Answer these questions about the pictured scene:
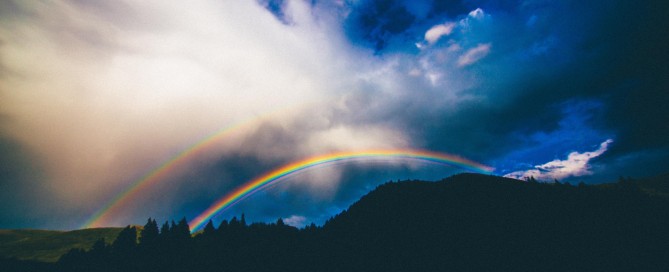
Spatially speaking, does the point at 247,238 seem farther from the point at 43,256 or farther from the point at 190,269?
the point at 43,256

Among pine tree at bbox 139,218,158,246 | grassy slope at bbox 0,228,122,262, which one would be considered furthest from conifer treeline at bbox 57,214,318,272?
grassy slope at bbox 0,228,122,262

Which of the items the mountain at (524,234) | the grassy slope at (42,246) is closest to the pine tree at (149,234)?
the grassy slope at (42,246)

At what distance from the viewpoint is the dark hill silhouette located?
4719 inches

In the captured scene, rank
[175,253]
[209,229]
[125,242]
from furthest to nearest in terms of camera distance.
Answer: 1. [209,229]
2. [125,242]
3. [175,253]

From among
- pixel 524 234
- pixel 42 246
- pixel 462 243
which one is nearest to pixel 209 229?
pixel 42 246

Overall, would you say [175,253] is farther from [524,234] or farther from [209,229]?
[524,234]

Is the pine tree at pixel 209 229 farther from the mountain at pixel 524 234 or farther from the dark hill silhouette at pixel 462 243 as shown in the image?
the mountain at pixel 524 234

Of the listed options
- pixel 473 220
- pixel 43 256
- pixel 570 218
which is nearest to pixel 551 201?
pixel 570 218

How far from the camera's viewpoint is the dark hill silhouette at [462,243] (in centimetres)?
11988

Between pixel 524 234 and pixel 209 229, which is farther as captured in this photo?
pixel 209 229

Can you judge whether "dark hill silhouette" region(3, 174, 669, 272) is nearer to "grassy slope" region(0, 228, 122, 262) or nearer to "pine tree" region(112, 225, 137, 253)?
"pine tree" region(112, 225, 137, 253)

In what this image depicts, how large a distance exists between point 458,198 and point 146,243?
195 metres

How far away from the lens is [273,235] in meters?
190

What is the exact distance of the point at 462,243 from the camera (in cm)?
14100
